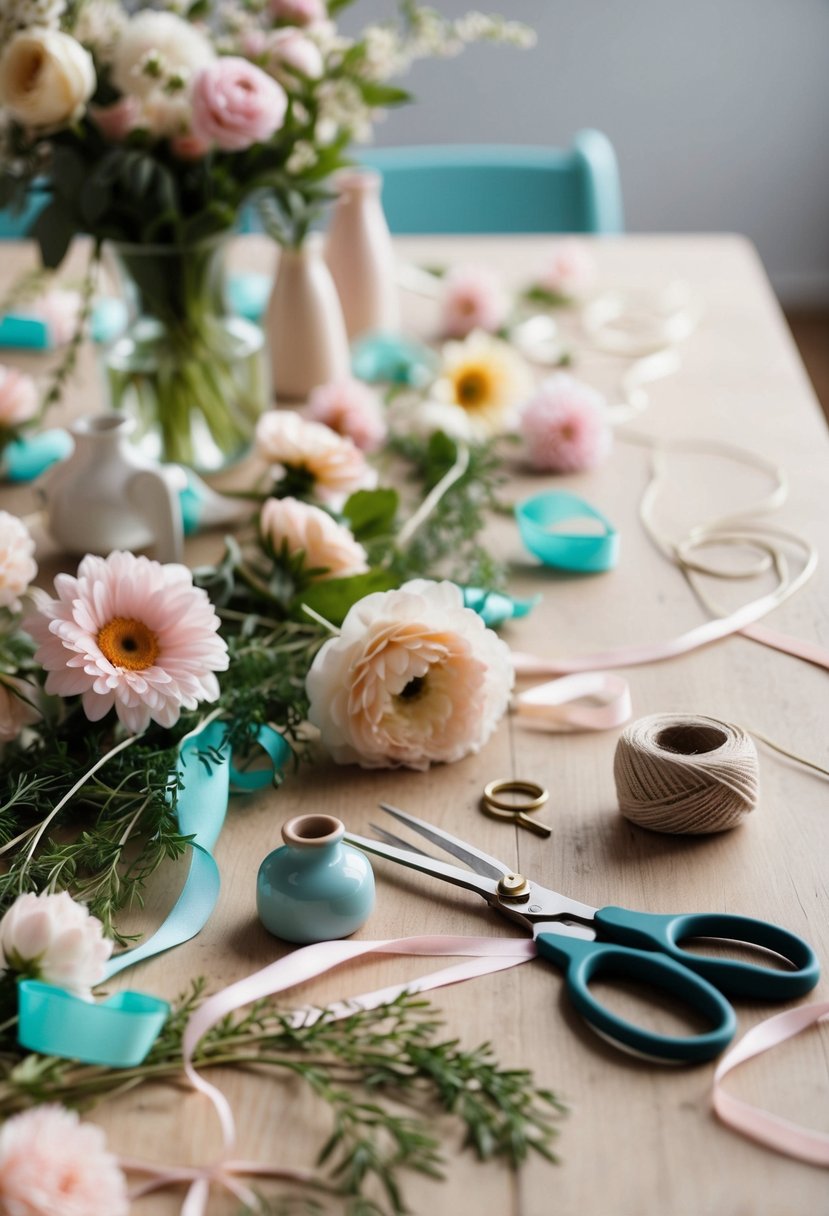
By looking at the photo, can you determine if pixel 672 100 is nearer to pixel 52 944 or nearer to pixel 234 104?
pixel 234 104

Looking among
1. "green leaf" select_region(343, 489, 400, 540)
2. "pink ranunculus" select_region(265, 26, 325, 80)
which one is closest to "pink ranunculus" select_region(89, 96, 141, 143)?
"pink ranunculus" select_region(265, 26, 325, 80)

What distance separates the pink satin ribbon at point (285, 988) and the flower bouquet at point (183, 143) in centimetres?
69

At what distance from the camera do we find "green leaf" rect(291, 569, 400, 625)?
910 millimetres

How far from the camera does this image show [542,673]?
0.95m

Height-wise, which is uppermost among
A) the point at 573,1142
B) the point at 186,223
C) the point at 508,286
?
the point at 186,223

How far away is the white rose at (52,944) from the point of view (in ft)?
1.98

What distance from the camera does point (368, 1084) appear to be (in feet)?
1.92

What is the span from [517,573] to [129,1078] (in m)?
0.61

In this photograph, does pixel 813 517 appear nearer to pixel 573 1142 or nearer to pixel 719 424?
pixel 719 424

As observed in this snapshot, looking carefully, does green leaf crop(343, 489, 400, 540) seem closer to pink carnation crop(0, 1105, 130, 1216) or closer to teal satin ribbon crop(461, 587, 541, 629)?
teal satin ribbon crop(461, 587, 541, 629)

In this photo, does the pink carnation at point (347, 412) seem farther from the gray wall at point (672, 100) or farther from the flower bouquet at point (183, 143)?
the gray wall at point (672, 100)

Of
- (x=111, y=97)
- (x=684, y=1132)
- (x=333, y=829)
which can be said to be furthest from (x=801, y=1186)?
(x=111, y=97)

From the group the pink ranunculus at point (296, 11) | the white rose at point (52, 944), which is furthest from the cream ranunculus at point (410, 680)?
the pink ranunculus at point (296, 11)

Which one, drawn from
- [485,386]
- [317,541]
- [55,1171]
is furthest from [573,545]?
[55,1171]
